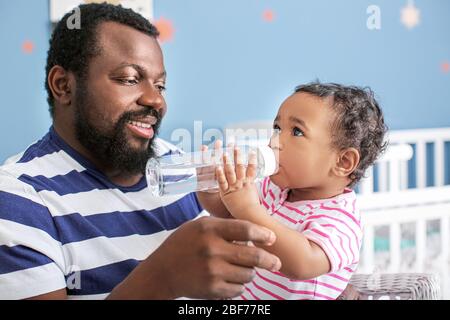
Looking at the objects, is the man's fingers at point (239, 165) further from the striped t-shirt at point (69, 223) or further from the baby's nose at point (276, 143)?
the striped t-shirt at point (69, 223)

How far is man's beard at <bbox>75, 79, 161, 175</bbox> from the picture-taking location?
0.93 meters

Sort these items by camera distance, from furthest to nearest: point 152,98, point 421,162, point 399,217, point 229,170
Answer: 1. point 421,162
2. point 399,217
3. point 152,98
4. point 229,170

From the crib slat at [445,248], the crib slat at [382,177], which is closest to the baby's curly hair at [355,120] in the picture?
the crib slat at [445,248]

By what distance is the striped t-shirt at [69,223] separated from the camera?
0.76 meters

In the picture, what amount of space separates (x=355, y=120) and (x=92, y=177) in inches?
15.9

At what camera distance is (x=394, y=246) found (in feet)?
5.69

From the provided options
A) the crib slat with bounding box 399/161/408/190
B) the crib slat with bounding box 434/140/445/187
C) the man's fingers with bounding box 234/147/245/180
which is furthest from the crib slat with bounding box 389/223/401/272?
the man's fingers with bounding box 234/147/245/180

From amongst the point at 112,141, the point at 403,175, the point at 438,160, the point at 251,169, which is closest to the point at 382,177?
the point at 403,175

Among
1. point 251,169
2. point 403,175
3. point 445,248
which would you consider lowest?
point 445,248

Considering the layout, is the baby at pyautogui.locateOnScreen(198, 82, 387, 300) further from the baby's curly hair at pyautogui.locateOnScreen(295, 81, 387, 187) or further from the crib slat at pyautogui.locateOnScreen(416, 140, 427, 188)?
the crib slat at pyautogui.locateOnScreen(416, 140, 427, 188)

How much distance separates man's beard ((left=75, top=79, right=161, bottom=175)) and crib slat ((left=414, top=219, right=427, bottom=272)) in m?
1.04

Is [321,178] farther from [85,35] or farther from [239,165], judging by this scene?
[85,35]

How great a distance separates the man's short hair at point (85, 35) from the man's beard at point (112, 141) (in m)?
0.04

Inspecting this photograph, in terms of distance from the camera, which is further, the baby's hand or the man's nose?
the man's nose
